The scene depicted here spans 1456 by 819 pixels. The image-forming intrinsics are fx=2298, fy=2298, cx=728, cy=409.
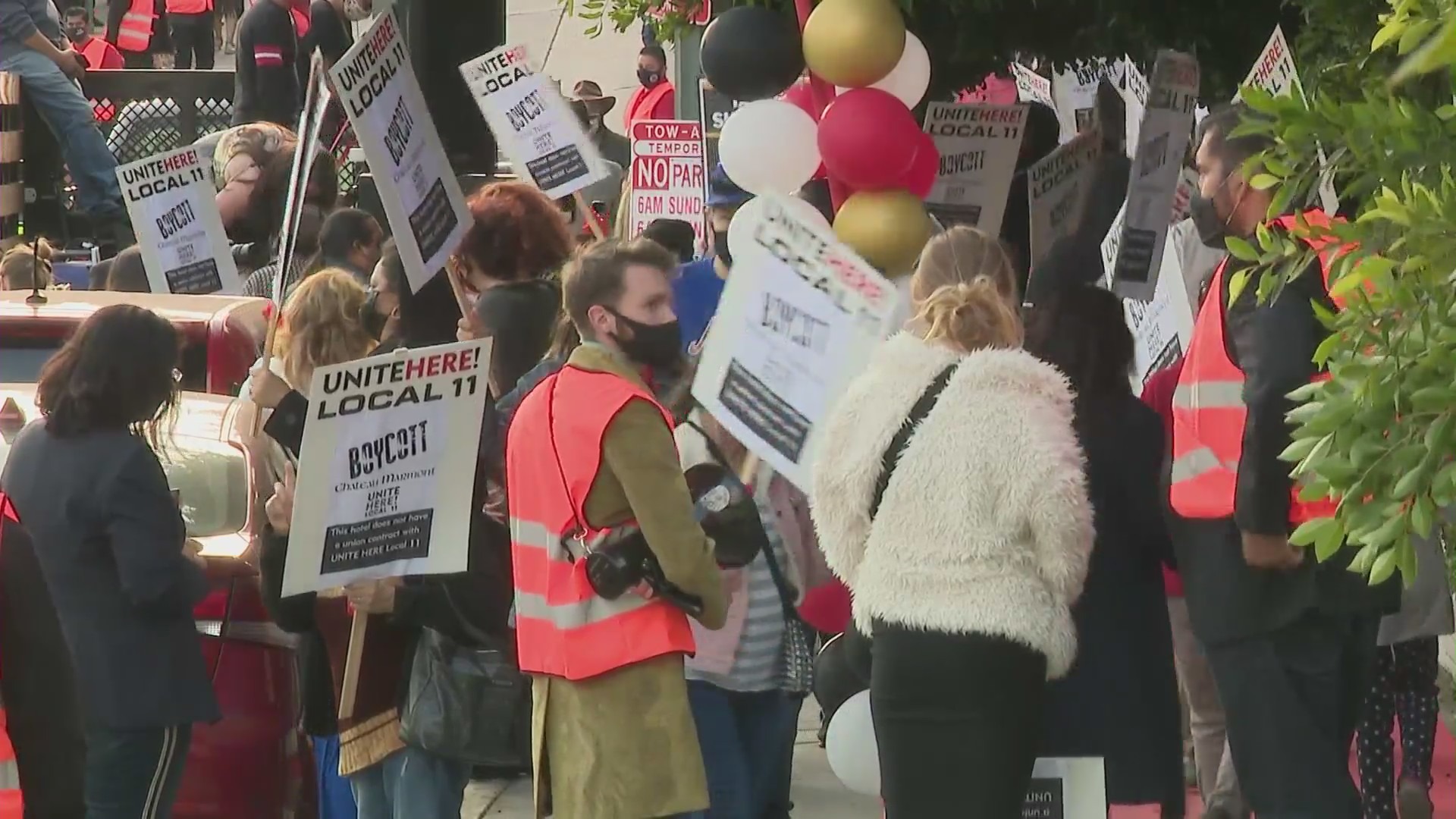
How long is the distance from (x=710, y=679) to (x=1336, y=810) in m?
1.47

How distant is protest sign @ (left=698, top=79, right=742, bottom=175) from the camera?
9.16 meters

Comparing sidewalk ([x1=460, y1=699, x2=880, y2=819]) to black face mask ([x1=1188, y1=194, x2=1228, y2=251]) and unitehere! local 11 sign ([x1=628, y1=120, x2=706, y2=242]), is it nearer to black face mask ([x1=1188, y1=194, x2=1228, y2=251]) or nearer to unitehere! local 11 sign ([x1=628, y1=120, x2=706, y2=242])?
unitehere! local 11 sign ([x1=628, y1=120, x2=706, y2=242])

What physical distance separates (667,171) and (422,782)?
4.32m

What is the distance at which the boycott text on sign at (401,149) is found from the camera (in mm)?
5688

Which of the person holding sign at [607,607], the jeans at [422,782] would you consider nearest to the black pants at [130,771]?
the jeans at [422,782]

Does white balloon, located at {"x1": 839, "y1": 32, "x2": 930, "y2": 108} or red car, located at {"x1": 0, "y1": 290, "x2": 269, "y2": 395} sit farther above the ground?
white balloon, located at {"x1": 839, "y1": 32, "x2": 930, "y2": 108}

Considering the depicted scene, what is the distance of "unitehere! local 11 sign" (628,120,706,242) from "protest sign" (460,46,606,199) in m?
0.34

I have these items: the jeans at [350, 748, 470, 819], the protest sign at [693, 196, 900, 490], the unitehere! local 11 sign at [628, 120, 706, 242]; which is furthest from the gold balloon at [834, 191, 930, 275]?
the unitehere! local 11 sign at [628, 120, 706, 242]

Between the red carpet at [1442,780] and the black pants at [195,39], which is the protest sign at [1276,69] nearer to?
the red carpet at [1442,780]

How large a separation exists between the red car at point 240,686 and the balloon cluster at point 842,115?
153 cm

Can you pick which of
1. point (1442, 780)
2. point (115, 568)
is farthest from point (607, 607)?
point (1442, 780)

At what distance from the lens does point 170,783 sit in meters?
5.55

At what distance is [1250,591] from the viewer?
16.8ft

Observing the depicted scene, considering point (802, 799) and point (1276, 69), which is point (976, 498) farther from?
point (802, 799)
